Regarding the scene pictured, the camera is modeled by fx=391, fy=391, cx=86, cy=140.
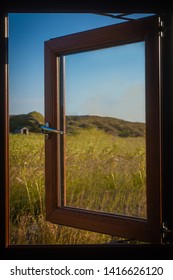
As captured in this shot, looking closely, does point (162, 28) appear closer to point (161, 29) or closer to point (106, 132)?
point (161, 29)

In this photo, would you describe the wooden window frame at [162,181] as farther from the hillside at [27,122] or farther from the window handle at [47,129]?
the hillside at [27,122]

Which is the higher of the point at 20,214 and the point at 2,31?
the point at 2,31

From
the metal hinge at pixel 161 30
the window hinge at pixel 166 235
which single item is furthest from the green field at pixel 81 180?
the metal hinge at pixel 161 30

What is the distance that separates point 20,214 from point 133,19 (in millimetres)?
2003

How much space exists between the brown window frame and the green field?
0.49 ft

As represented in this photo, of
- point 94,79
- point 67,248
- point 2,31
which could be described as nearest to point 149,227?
point 67,248

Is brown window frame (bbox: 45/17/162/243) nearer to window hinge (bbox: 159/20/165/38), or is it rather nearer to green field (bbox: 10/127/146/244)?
window hinge (bbox: 159/20/165/38)

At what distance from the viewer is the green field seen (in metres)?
3.26

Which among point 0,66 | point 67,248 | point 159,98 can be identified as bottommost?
point 67,248

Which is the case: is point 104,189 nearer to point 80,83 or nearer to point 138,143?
point 138,143

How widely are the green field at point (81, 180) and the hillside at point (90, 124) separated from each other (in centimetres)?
5

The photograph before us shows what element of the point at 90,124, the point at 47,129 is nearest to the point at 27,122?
the point at 47,129

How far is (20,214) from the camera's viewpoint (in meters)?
3.63

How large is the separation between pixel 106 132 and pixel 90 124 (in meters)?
0.16
